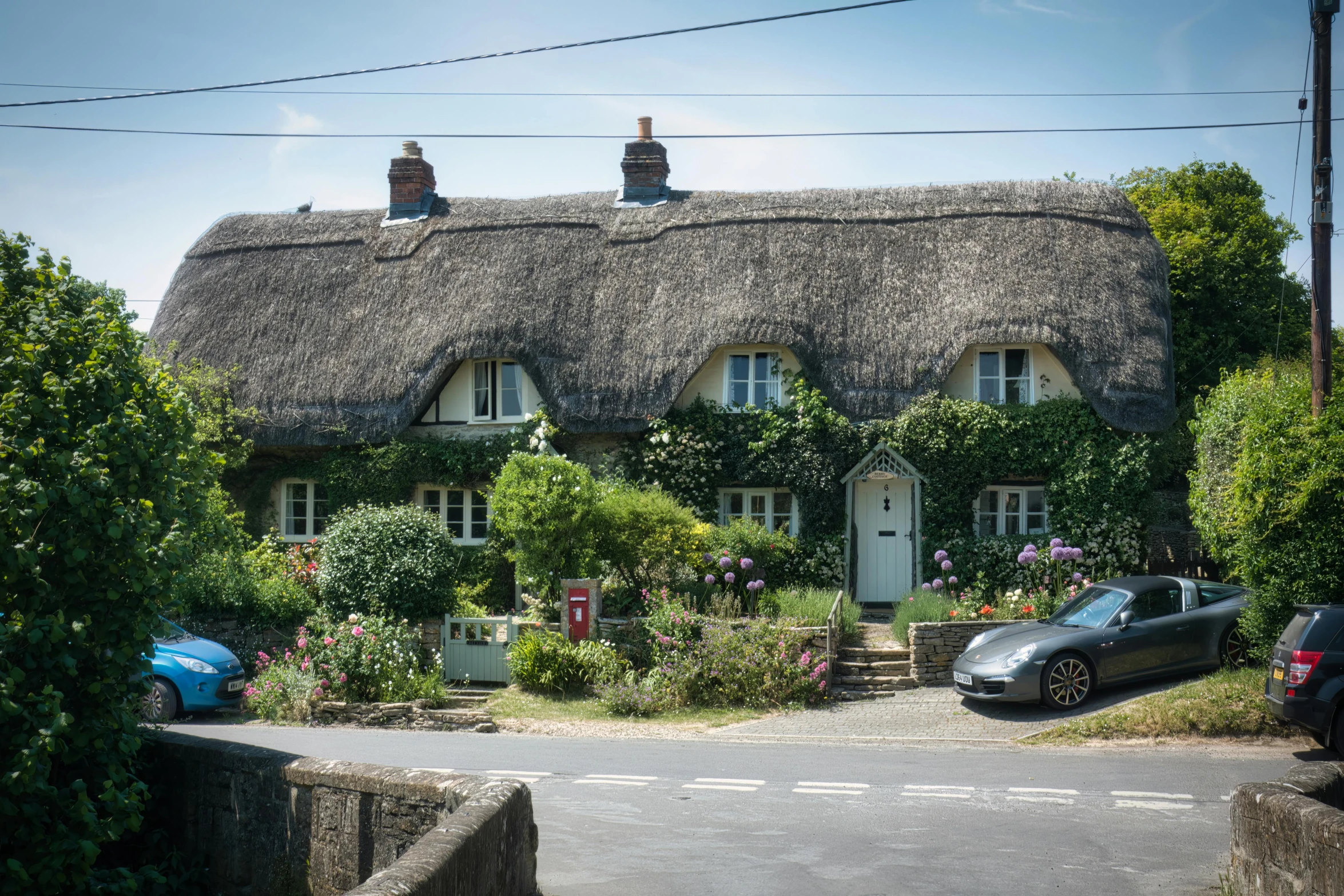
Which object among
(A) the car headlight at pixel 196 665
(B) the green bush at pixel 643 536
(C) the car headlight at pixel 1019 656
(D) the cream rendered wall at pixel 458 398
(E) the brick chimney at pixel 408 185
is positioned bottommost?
(A) the car headlight at pixel 196 665

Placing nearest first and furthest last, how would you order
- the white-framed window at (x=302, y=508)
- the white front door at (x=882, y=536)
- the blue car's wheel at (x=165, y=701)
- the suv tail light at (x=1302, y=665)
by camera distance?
the suv tail light at (x=1302, y=665) < the blue car's wheel at (x=165, y=701) < the white front door at (x=882, y=536) < the white-framed window at (x=302, y=508)

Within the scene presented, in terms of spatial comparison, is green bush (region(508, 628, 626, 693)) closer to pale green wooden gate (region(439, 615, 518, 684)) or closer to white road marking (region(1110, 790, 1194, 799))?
pale green wooden gate (region(439, 615, 518, 684))

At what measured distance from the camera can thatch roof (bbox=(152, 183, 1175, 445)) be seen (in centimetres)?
1859

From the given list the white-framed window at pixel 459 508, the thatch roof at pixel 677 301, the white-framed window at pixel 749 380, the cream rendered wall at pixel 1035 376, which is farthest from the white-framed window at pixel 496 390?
the cream rendered wall at pixel 1035 376

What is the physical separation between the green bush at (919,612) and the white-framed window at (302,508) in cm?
1135

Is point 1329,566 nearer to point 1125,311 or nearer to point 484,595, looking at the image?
point 1125,311

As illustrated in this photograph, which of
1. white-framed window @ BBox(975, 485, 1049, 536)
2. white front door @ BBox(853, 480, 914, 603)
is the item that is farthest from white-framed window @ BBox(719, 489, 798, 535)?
white-framed window @ BBox(975, 485, 1049, 536)

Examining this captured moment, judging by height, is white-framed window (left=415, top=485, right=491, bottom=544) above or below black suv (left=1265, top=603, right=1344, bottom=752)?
above

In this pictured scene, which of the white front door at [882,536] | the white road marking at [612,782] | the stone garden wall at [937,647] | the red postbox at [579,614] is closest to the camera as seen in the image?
the white road marking at [612,782]

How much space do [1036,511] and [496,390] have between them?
10.1m

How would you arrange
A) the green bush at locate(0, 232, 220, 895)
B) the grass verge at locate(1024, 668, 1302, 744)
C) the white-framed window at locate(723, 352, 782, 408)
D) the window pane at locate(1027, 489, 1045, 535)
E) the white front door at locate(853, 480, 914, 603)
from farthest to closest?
1. the white-framed window at locate(723, 352, 782, 408)
2. the white front door at locate(853, 480, 914, 603)
3. the window pane at locate(1027, 489, 1045, 535)
4. the grass verge at locate(1024, 668, 1302, 744)
5. the green bush at locate(0, 232, 220, 895)

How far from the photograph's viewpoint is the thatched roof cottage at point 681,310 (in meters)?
18.6

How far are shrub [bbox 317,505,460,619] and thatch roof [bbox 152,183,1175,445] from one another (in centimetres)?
345

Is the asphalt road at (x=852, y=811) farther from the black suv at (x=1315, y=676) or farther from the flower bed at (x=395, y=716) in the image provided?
the flower bed at (x=395, y=716)
